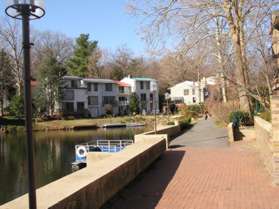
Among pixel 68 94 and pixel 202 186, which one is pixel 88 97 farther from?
pixel 202 186

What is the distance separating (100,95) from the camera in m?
77.8

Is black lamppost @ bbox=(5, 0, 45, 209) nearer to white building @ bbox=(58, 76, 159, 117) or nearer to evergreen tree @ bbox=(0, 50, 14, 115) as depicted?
white building @ bbox=(58, 76, 159, 117)

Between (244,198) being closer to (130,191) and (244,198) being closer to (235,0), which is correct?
(130,191)

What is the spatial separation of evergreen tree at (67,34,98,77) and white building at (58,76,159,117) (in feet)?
30.9

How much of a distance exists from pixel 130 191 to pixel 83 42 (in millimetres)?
84741

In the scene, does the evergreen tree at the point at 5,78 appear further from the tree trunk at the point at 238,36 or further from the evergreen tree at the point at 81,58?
the tree trunk at the point at 238,36

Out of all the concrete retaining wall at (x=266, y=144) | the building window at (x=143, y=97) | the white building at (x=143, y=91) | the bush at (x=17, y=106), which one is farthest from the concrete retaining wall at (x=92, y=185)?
the building window at (x=143, y=97)

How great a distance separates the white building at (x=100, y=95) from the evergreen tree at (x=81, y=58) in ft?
30.9

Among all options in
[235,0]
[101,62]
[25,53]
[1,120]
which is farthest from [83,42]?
[25,53]

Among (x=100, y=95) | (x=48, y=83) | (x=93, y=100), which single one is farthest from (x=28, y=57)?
(x=100, y=95)

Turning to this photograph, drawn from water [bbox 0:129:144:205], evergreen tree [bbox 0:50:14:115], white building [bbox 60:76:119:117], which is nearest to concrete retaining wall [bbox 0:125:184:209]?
water [bbox 0:129:144:205]

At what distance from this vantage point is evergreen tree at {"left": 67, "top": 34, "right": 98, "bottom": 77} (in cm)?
8838

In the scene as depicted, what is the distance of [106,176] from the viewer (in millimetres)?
7926

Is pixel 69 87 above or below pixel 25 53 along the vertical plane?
above
